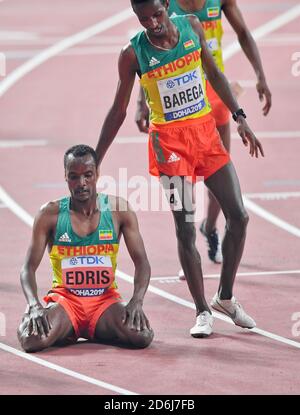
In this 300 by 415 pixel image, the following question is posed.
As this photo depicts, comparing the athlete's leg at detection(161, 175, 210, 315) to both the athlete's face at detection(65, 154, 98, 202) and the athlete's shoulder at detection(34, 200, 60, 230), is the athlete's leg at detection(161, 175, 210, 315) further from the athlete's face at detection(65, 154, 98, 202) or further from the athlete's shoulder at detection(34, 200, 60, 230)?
the athlete's shoulder at detection(34, 200, 60, 230)

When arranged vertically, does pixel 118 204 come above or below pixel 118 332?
above

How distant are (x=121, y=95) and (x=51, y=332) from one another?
6.12 feet

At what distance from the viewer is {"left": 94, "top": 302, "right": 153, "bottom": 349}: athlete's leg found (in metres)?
9.09

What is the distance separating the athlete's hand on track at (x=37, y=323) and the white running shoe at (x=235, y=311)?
4.91 feet

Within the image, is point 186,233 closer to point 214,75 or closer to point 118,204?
point 118,204

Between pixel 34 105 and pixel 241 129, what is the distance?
8.75 metres

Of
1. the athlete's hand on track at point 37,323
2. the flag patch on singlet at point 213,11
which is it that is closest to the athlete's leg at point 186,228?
the athlete's hand on track at point 37,323

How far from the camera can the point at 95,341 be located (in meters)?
9.35

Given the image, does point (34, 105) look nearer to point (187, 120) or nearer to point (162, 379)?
point (187, 120)

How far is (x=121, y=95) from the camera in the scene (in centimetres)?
958

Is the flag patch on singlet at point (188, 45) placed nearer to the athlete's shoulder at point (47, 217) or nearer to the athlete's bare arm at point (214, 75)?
the athlete's bare arm at point (214, 75)

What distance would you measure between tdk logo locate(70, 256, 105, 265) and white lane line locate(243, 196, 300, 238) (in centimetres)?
348

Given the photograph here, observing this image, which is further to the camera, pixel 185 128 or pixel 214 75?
pixel 214 75

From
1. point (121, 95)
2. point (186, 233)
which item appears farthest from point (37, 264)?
point (121, 95)
